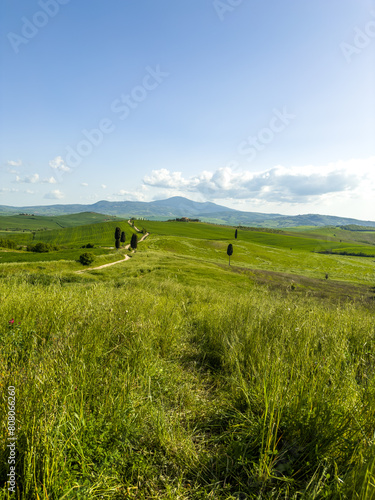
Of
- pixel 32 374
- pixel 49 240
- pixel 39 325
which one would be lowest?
pixel 49 240

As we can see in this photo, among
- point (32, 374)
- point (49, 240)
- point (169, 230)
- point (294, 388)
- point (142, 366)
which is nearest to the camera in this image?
point (32, 374)

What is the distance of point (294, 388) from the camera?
2766mm

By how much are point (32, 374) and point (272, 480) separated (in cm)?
254

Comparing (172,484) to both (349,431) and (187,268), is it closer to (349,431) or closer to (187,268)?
(349,431)

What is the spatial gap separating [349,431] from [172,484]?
178 cm

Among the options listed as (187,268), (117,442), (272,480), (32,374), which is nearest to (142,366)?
(117,442)

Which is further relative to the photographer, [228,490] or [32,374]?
[32,374]

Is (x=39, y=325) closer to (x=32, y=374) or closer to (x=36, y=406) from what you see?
(x=32, y=374)

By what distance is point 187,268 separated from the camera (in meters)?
47.6

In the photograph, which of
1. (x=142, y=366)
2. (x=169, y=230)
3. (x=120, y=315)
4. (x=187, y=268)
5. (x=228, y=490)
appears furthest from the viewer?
(x=169, y=230)

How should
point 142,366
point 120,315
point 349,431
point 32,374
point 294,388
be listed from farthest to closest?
point 120,315 < point 142,366 < point 294,388 < point 32,374 < point 349,431

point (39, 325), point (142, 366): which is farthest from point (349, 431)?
point (39, 325)

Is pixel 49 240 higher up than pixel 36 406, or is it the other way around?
pixel 36 406

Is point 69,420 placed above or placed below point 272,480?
above
